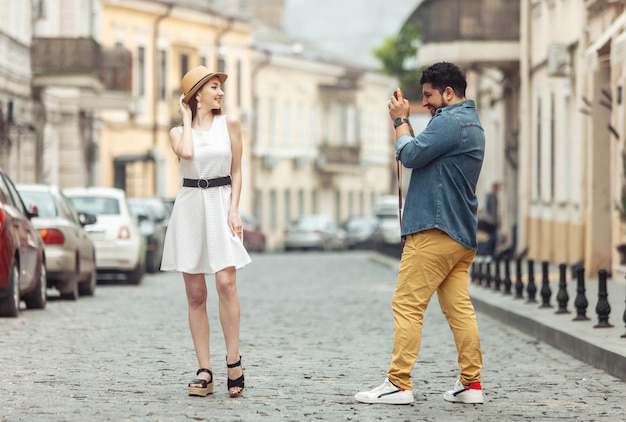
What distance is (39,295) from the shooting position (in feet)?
62.0

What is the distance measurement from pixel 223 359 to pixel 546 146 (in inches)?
917

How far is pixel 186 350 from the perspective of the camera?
541 inches

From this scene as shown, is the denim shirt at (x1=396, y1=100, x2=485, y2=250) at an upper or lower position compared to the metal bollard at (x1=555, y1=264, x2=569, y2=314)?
upper

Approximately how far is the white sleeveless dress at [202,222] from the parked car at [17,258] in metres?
6.22

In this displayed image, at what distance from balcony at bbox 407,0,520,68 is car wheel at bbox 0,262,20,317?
69.8 feet

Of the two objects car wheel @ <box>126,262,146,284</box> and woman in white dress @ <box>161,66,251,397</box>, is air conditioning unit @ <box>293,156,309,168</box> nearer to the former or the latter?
car wheel @ <box>126,262,146,284</box>

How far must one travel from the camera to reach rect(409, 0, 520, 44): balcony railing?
37.8 metres

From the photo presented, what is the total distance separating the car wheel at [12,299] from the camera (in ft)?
55.4

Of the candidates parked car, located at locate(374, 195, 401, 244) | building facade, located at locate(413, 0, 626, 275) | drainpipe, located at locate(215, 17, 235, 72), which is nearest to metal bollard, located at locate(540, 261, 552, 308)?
building facade, located at locate(413, 0, 626, 275)

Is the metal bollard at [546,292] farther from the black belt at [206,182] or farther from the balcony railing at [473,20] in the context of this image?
the balcony railing at [473,20]

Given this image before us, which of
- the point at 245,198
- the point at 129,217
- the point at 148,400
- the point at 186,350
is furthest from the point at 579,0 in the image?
the point at 245,198

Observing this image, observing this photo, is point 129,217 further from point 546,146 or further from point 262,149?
point 262,149

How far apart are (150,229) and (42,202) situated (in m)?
10.4

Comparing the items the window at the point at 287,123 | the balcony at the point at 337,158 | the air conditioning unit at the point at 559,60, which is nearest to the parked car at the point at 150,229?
the air conditioning unit at the point at 559,60
